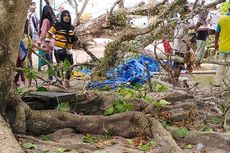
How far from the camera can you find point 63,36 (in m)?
9.05

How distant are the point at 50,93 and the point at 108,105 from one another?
2.41ft

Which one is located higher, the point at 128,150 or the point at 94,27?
the point at 94,27

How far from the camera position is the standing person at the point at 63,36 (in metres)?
8.98

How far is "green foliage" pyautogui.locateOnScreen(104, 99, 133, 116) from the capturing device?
5938mm

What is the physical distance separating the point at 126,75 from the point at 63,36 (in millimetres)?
1405

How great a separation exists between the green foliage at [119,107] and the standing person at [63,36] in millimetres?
3172

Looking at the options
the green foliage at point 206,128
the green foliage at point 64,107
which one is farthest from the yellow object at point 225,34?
the green foliage at point 64,107

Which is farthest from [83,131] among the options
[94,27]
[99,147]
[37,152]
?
[94,27]

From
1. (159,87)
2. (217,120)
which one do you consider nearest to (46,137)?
(217,120)

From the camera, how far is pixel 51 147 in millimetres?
4879

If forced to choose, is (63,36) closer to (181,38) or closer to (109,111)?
(181,38)

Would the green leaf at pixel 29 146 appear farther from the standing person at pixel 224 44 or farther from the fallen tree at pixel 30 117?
the standing person at pixel 224 44

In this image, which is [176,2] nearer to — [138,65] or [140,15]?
[138,65]

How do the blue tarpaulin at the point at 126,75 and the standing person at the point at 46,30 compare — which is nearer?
the blue tarpaulin at the point at 126,75
